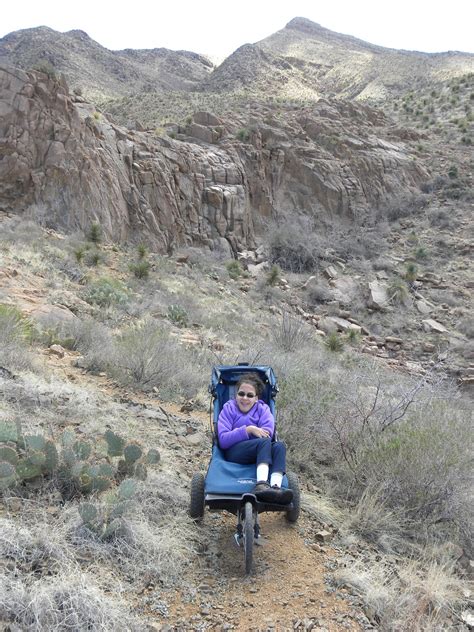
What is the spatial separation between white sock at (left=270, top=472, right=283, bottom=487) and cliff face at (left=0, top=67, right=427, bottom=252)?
15342 mm

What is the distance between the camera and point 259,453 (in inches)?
154

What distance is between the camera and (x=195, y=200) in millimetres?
21750

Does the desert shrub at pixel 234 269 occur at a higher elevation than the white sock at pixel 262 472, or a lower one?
lower

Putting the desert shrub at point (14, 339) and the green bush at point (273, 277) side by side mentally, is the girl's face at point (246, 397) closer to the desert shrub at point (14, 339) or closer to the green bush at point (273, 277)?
the desert shrub at point (14, 339)

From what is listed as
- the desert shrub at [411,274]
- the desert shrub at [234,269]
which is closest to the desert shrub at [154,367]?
the desert shrub at [234,269]

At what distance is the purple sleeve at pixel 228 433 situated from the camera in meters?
4.18

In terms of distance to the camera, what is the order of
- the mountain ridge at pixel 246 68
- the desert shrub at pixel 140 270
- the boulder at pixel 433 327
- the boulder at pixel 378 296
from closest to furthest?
1. the desert shrub at pixel 140 270
2. the boulder at pixel 433 327
3. the boulder at pixel 378 296
4. the mountain ridge at pixel 246 68

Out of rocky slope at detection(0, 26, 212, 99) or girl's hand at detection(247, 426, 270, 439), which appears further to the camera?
rocky slope at detection(0, 26, 212, 99)

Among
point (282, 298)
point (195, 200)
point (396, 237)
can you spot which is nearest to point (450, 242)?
point (396, 237)

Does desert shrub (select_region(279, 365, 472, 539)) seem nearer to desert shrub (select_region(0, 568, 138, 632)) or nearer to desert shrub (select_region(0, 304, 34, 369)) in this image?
desert shrub (select_region(0, 568, 138, 632))

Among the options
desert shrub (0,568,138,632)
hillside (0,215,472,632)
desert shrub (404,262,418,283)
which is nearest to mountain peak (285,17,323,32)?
desert shrub (404,262,418,283)

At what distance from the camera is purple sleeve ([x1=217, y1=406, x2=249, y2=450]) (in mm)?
4176

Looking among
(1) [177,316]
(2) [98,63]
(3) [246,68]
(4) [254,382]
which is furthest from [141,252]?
(2) [98,63]

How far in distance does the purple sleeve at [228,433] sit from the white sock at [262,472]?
1.35 ft
